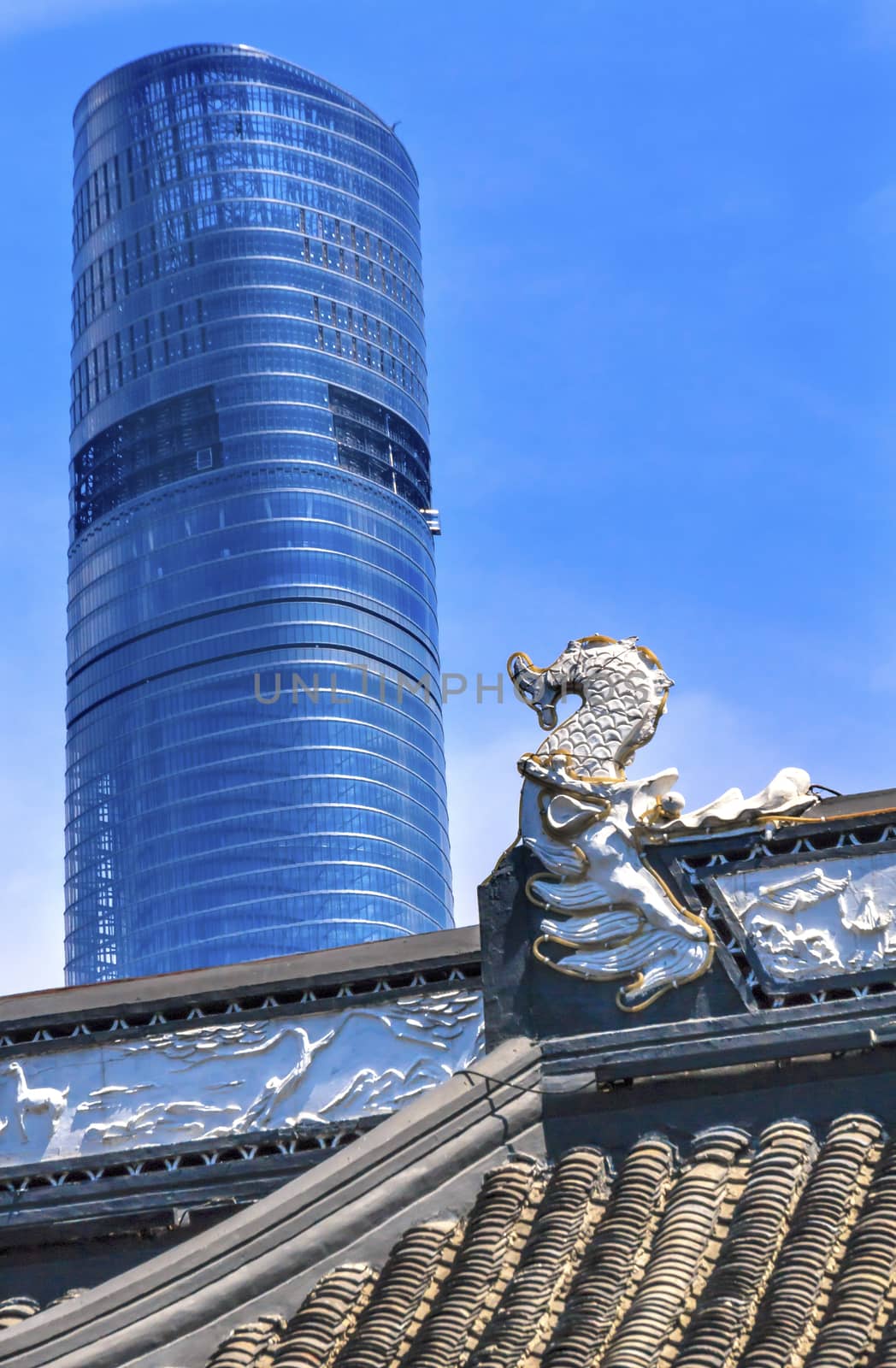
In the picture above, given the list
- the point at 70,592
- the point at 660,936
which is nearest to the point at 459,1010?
the point at 660,936

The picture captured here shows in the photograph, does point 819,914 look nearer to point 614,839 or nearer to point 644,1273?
point 614,839

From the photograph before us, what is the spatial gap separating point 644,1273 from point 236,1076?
3.94 m

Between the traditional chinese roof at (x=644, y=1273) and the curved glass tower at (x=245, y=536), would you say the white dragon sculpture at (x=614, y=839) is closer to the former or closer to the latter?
the traditional chinese roof at (x=644, y=1273)

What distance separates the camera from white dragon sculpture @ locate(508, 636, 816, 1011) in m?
10.5

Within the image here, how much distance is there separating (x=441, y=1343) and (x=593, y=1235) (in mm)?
939

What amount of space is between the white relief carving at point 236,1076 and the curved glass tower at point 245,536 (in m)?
92.9

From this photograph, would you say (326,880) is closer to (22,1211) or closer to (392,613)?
(392,613)

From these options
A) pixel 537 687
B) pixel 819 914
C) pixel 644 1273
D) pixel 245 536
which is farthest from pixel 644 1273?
pixel 245 536

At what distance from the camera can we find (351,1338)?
29.8 feet

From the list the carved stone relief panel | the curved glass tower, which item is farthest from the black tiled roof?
the curved glass tower

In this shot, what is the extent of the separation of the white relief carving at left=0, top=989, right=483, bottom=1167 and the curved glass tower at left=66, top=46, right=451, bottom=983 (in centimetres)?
9287

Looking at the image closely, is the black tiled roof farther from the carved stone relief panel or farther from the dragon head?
the dragon head

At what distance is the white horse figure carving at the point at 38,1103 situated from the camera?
12.5m

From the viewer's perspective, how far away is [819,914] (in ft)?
34.4
